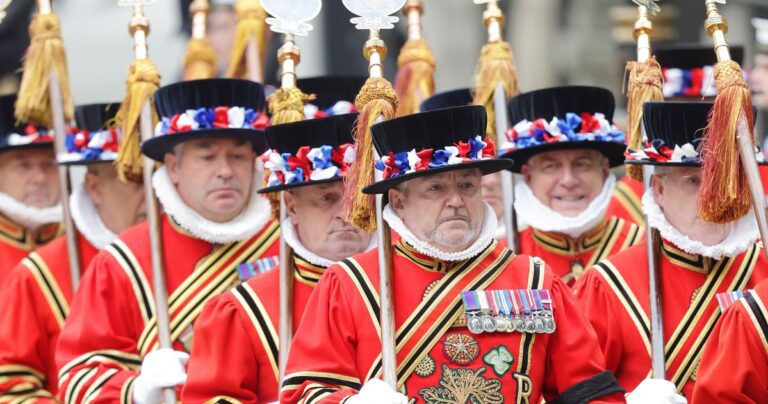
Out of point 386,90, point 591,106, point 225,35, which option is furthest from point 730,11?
point 386,90

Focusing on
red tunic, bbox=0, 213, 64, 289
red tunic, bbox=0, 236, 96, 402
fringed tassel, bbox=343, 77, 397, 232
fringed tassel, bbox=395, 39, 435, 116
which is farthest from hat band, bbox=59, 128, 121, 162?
fringed tassel, bbox=343, 77, 397, 232

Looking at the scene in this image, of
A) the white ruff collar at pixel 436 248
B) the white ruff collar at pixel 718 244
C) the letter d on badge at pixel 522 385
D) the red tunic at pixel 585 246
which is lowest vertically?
the letter d on badge at pixel 522 385

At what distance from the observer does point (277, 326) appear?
841 centimetres

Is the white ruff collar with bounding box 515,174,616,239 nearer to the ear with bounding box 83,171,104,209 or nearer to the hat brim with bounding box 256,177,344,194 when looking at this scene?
the hat brim with bounding box 256,177,344,194

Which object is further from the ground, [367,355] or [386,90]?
[386,90]

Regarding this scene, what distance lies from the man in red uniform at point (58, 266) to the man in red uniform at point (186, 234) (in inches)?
20.6

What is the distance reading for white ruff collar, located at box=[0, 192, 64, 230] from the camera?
10.6 m

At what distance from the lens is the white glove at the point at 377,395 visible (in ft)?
22.9

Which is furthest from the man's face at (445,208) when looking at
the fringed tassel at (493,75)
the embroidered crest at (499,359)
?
the fringed tassel at (493,75)

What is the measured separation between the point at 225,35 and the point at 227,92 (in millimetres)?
3159

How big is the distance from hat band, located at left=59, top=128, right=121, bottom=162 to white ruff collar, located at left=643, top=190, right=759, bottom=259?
3.13 metres

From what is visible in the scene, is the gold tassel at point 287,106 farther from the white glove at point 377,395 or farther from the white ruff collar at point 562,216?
the white glove at point 377,395

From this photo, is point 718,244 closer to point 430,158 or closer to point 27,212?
point 430,158

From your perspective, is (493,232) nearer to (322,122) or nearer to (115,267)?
(322,122)
